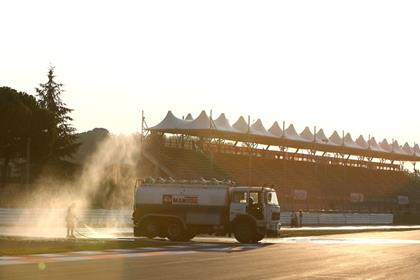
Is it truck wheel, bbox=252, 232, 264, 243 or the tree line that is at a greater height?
the tree line

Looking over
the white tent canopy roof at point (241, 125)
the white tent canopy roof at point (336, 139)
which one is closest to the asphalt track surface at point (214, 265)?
the white tent canopy roof at point (241, 125)

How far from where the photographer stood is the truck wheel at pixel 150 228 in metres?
31.9

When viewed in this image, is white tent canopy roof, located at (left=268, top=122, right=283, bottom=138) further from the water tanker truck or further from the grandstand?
the water tanker truck

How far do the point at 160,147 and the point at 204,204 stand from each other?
128 ft

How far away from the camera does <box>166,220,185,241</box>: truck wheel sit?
103 feet

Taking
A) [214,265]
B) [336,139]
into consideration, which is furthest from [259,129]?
[214,265]

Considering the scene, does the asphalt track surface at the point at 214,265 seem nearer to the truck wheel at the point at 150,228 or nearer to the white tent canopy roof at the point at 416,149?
the truck wheel at the point at 150,228

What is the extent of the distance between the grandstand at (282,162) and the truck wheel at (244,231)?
3095cm

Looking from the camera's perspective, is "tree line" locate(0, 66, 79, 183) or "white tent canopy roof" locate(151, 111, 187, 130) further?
"white tent canopy roof" locate(151, 111, 187, 130)

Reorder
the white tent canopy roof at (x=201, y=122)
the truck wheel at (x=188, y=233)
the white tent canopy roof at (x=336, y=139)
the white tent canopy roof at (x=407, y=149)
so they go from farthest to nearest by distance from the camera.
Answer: the white tent canopy roof at (x=407, y=149) < the white tent canopy roof at (x=336, y=139) < the white tent canopy roof at (x=201, y=122) < the truck wheel at (x=188, y=233)

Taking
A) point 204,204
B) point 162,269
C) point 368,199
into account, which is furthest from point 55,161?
point 162,269

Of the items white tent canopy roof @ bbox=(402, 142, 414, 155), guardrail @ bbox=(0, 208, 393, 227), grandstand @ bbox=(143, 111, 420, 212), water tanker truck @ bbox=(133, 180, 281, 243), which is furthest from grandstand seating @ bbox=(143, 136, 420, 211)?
water tanker truck @ bbox=(133, 180, 281, 243)

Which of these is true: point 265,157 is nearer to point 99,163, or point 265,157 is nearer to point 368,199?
point 368,199

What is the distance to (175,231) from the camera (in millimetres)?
31516
